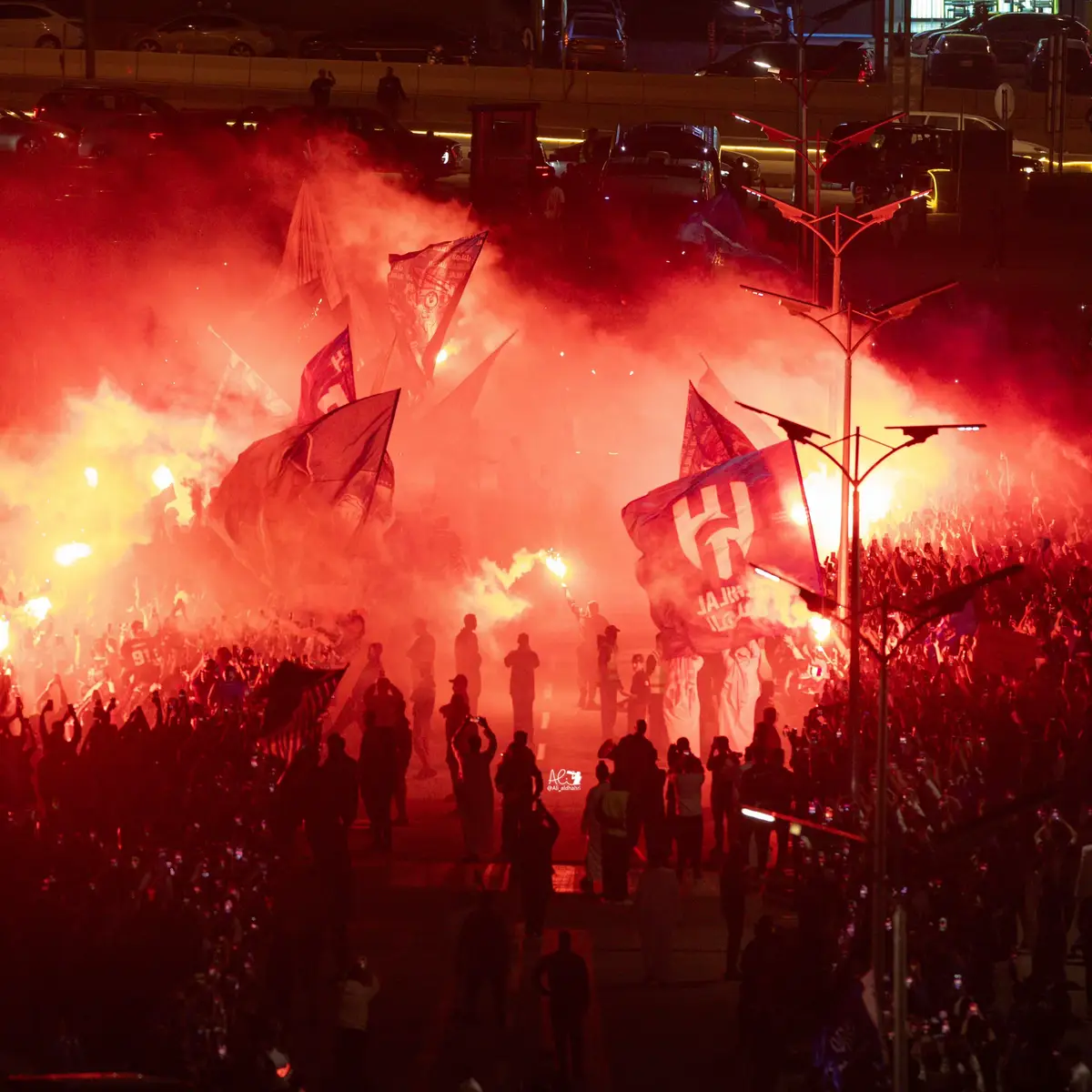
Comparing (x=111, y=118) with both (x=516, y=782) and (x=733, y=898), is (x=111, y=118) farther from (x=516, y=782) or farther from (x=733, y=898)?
(x=733, y=898)

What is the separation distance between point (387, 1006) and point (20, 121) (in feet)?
75.1

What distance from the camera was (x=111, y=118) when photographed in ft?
107

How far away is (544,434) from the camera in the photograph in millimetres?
30453

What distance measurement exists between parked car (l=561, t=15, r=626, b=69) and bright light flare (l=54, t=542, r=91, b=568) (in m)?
19.9

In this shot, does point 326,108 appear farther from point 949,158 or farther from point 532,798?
point 532,798

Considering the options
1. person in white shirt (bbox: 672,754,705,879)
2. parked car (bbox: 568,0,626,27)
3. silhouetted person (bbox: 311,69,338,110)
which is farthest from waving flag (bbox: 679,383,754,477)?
parked car (bbox: 568,0,626,27)

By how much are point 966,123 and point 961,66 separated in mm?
4517

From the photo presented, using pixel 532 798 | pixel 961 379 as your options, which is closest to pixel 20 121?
pixel 961 379

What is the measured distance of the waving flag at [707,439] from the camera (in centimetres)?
1933

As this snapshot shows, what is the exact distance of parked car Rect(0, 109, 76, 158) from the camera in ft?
104

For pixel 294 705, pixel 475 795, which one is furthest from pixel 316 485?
pixel 475 795

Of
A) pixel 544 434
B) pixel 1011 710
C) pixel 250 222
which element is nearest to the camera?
pixel 1011 710

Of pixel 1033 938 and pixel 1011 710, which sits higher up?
pixel 1011 710

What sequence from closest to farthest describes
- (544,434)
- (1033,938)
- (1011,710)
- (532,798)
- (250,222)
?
(1033,938), (532,798), (1011,710), (544,434), (250,222)
